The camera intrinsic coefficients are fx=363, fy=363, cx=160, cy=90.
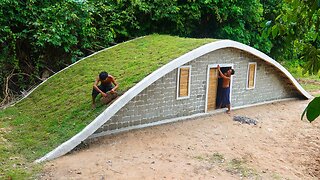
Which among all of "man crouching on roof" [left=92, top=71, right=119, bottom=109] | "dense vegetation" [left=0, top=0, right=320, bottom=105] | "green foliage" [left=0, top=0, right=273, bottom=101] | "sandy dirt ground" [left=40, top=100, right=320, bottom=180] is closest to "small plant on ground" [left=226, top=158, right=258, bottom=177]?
"sandy dirt ground" [left=40, top=100, right=320, bottom=180]

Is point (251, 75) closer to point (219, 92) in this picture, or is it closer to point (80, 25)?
point (219, 92)

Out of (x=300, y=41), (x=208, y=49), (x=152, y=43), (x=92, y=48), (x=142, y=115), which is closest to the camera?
(x=300, y=41)

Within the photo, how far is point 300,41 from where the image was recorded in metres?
2.47

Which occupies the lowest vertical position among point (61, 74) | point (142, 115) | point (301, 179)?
point (301, 179)

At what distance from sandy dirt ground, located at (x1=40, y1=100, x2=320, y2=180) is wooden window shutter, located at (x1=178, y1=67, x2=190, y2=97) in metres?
0.90

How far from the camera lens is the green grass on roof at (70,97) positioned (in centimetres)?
796

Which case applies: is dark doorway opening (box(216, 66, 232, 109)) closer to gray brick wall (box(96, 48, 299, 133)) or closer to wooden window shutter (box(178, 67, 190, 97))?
gray brick wall (box(96, 48, 299, 133))

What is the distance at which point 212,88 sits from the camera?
11.7m

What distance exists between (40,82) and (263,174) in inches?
338

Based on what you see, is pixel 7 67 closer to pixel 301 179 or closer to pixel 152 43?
pixel 152 43


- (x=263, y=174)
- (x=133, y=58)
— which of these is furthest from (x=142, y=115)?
(x=263, y=174)

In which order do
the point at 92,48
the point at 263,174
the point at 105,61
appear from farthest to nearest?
the point at 92,48 → the point at 105,61 → the point at 263,174

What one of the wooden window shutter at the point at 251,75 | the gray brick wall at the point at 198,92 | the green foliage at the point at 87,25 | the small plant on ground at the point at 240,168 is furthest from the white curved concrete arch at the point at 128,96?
the green foliage at the point at 87,25

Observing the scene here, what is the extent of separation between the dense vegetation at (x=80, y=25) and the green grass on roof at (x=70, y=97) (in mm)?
1189
